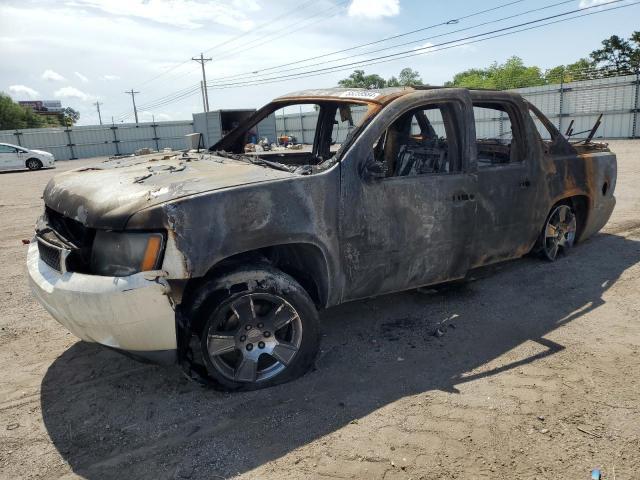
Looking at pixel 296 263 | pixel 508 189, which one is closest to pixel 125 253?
pixel 296 263

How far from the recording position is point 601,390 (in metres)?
2.91

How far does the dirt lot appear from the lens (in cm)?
240

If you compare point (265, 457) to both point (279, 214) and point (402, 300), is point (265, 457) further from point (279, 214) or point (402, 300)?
point (402, 300)

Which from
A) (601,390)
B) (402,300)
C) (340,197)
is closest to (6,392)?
(340,197)

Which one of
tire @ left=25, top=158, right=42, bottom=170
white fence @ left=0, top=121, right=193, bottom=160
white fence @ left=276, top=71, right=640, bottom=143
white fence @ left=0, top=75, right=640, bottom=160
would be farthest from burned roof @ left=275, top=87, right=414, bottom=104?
white fence @ left=0, top=121, right=193, bottom=160

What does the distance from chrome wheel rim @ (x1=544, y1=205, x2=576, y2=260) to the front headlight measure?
3.91 metres

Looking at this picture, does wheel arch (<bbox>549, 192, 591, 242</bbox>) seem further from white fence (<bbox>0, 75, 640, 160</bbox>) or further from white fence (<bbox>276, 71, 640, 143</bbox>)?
white fence (<bbox>276, 71, 640, 143</bbox>)

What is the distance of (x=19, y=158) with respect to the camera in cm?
2217

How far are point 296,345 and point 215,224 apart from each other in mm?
949

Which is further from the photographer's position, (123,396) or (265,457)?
(123,396)

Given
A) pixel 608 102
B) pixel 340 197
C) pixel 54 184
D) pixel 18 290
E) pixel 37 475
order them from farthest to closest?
pixel 608 102, pixel 18 290, pixel 54 184, pixel 340 197, pixel 37 475

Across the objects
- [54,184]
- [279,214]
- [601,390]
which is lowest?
[601,390]

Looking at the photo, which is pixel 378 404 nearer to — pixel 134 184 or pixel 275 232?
pixel 275 232

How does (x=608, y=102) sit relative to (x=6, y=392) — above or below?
above
